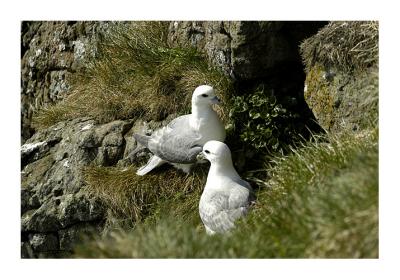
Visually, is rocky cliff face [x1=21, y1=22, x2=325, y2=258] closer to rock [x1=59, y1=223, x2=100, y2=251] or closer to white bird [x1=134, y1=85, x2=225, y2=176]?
rock [x1=59, y1=223, x2=100, y2=251]

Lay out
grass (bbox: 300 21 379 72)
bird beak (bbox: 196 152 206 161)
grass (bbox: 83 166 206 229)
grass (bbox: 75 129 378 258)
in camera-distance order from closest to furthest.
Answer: grass (bbox: 75 129 378 258) < grass (bbox: 300 21 379 72) < bird beak (bbox: 196 152 206 161) < grass (bbox: 83 166 206 229)

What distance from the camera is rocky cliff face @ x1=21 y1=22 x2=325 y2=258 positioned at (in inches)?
309

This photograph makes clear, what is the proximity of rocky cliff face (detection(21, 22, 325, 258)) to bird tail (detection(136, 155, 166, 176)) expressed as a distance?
15.4 inches

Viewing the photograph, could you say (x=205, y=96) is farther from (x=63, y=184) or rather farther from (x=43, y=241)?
(x=43, y=241)

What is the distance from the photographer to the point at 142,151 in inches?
332

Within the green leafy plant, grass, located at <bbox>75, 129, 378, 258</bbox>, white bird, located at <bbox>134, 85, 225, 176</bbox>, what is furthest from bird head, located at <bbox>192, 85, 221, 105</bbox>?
grass, located at <bbox>75, 129, 378, 258</bbox>

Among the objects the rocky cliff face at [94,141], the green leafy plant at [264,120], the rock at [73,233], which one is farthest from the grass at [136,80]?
the rock at [73,233]

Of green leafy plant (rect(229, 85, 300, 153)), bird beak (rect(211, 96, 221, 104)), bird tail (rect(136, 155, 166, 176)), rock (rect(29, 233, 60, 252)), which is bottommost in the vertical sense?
rock (rect(29, 233, 60, 252))

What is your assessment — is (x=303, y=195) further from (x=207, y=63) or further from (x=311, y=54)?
(x=207, y=63)

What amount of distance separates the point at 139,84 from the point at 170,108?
57 cm

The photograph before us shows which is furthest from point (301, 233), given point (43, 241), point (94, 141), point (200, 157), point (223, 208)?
point (43, 241)
